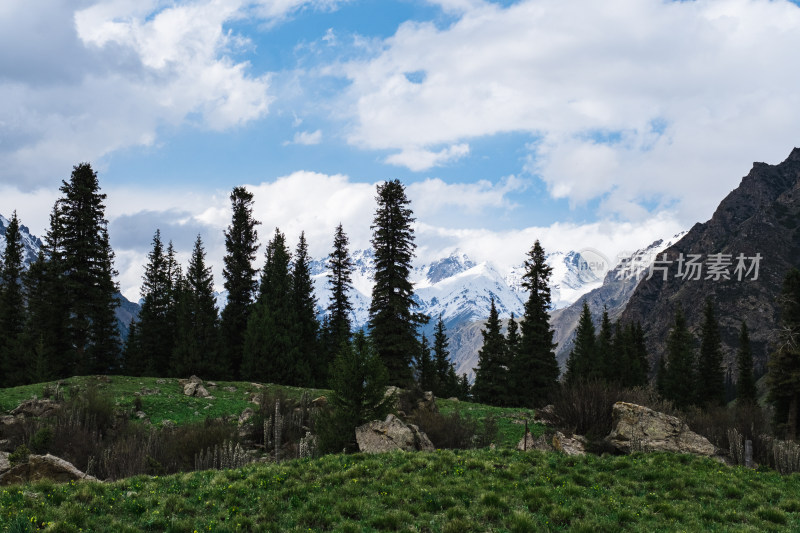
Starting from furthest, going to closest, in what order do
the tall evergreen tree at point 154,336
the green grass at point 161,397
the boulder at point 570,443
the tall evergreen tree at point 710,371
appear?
the tall evergreen tree at point 710,371, the tall evergreen tree at point 154,336, the green grass at point 161,397, the boulder at point 570,443

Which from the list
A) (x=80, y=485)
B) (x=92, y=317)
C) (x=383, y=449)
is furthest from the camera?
(x=92, y=317)

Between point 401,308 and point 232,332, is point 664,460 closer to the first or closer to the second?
point 401,308

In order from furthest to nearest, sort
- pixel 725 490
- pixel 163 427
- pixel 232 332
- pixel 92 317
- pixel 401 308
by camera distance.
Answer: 1. pixel 232 332
2. pixel 92 317
3. pixel 401 308
4. pixel 163 427
5. pixel 725 490

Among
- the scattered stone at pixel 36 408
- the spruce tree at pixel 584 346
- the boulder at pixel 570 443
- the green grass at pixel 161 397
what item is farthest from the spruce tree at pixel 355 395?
the spruce tree at pixel 584 346

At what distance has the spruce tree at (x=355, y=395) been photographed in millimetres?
20047

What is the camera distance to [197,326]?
48406 mm

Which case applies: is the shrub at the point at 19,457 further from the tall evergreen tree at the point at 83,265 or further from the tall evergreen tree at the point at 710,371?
the tall evergreen tree at the point at 710,371

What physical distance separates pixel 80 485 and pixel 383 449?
32.1 ft

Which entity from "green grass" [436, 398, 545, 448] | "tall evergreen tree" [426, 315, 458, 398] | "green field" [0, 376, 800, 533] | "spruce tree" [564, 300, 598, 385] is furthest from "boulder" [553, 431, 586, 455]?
"tall evergreen tree" [426, 315, 458, 398]

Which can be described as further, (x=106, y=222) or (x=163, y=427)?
(x=106, y=222)

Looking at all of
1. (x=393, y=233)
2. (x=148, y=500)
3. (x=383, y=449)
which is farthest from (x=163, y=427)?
(x=393, y=233)

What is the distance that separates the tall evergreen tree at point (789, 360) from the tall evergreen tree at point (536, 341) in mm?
19362

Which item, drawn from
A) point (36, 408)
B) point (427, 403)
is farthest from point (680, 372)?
point (36, 408)

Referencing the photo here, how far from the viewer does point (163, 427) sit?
2375 centimetres
